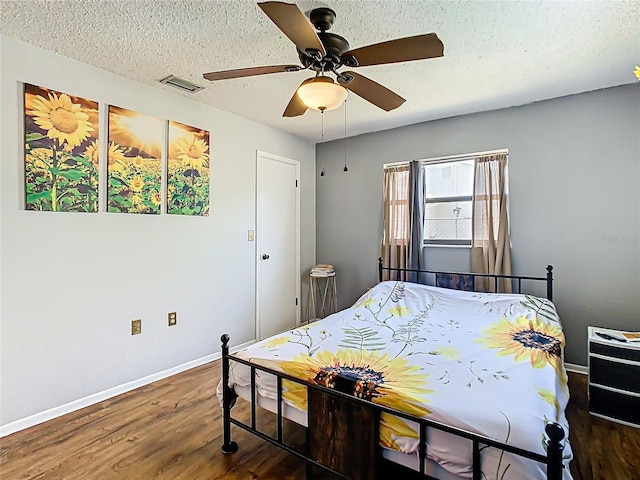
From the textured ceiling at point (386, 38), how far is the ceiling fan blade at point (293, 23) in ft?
1.14

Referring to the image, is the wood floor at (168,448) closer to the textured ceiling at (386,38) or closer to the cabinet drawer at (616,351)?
the cabinet drawer at (616,351)

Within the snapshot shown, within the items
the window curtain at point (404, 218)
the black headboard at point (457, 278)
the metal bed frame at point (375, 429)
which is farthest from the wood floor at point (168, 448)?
the window curtain at point (404, 218)

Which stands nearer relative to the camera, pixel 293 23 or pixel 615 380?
pixel 293 23

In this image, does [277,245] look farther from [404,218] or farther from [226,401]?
[226,401]

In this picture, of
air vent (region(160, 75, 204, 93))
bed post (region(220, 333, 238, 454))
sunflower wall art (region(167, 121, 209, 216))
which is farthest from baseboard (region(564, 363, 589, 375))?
air vent (region(160, 75, 204, 93))

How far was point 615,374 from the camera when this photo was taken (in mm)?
2312

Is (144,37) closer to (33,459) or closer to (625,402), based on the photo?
(33,459)

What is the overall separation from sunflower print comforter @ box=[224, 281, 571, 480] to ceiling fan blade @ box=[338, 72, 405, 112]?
1.50m

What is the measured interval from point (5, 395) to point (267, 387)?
170cm

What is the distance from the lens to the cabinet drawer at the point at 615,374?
2246 millimetres

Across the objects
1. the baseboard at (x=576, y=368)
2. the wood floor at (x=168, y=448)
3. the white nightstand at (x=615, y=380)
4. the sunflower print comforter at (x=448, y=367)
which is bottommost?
the wood floor at (x=168, y=448)

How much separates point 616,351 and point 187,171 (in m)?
3.55

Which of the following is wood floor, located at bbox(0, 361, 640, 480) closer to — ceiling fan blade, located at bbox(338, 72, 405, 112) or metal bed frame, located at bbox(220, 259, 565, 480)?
metal bed frame, located at bbox(220, 259, 565, 480)

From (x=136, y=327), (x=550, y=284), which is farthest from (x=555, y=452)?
(x=136, y=327)
